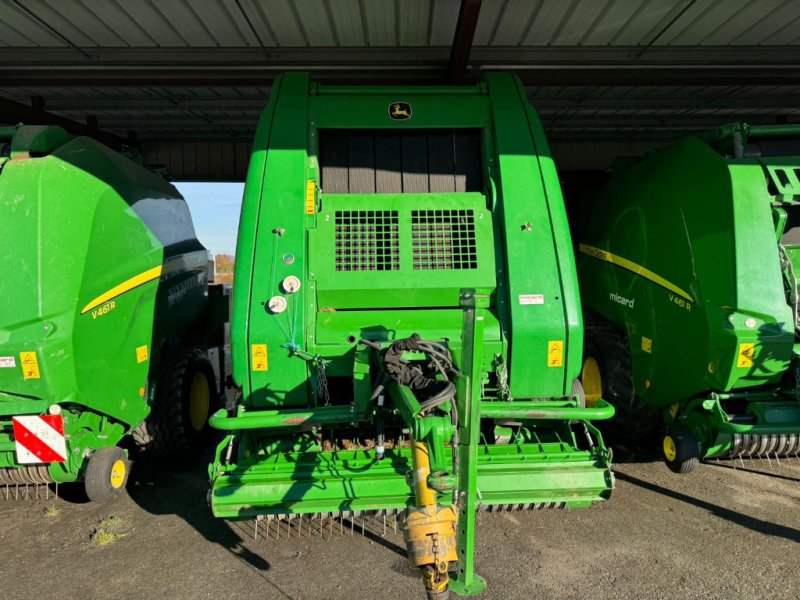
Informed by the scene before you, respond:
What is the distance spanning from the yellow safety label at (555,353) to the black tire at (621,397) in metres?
1.75

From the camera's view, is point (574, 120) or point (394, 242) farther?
point (574, 120)

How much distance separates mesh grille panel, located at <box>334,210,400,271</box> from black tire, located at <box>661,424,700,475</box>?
2263 mm

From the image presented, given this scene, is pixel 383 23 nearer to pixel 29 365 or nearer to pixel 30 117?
pixel 29 365

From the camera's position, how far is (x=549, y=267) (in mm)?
3168

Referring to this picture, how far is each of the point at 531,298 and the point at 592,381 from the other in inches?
93.5

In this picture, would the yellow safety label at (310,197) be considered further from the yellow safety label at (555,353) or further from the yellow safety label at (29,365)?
the yellow safety label at (29,365)

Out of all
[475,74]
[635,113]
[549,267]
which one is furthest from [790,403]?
[635,113]

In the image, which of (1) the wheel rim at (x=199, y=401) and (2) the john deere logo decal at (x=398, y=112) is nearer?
(2) the john deere logo decal at (x=398, y=112)

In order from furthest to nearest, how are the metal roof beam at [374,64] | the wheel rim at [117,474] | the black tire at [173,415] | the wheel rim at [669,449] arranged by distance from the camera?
1. the metal roof beam at [374,64]
2. the black tire at [173,415]
3. the wheel rim at [669,449]
4. the wheel rim at [117,474]

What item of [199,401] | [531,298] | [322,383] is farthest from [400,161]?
[199,401]

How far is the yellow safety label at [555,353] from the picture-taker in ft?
10.0

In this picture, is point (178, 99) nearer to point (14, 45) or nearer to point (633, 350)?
point (14, 45)

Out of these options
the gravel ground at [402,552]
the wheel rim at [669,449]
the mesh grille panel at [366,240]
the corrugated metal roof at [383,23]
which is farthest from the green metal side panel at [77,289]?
the wheel rim at [669,449]

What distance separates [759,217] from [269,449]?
3.38 m
